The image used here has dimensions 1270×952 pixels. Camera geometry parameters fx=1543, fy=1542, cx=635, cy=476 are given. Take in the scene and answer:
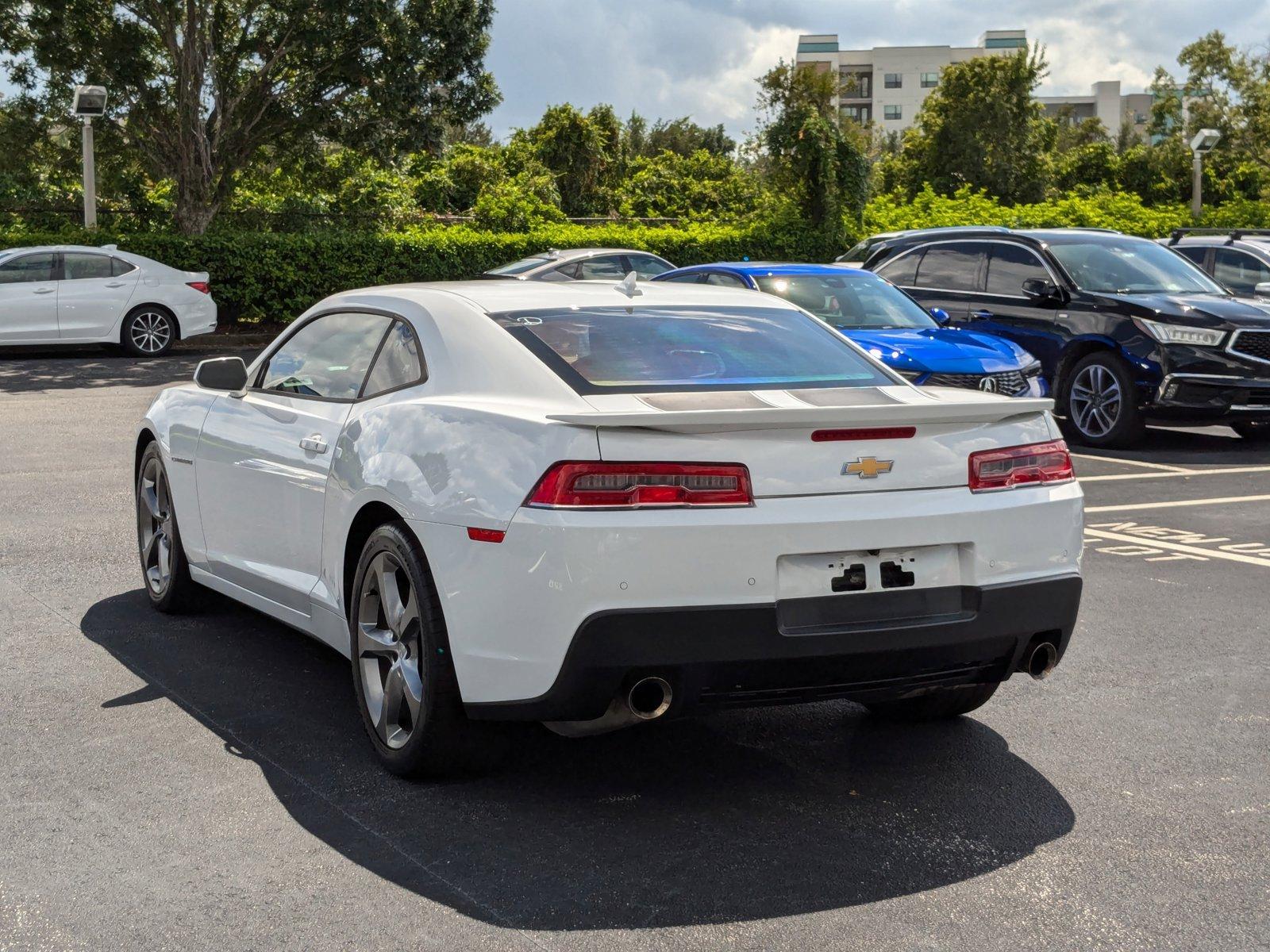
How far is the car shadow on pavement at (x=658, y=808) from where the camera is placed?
372cm

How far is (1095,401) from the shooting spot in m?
13.4

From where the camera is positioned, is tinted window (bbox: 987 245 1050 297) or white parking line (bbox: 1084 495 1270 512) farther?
tinted window (bbox: 987 245 1050 297)

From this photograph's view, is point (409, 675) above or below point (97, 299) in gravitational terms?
below

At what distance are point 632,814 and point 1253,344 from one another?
10.2m

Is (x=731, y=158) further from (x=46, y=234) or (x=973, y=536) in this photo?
(x=973, y=536)

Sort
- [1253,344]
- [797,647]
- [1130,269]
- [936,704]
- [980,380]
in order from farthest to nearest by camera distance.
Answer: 1. [1130,269]
2. [1253,344]
3. [980,380]
4. [936,704]
5. [797,647]

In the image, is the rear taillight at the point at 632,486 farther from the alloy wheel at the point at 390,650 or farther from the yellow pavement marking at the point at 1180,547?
the yellow pavement marking at the point at 1180,547

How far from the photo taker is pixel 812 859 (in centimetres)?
392

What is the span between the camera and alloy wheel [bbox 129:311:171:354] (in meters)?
21.0

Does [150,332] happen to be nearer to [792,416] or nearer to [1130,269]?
[1130,269]

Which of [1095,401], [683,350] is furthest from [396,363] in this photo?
[1095,401]

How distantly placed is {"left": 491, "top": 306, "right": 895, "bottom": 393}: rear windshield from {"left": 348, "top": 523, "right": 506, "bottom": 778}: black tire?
2.47ft

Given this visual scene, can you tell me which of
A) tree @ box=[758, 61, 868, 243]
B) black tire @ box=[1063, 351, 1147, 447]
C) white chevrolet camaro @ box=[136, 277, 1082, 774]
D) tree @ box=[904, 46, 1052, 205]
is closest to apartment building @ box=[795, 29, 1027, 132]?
tree @ box=[904, 46, 1052, 205]

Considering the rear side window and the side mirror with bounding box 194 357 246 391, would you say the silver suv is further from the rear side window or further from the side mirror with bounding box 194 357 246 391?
the side mirror with bounding box 194 357 246 391
